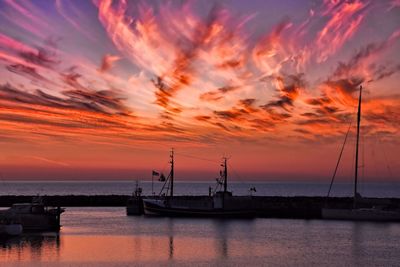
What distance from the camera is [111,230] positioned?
7388 centimetres

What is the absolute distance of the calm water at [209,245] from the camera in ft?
157

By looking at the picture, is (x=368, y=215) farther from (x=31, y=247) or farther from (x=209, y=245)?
(x=31, y=247)

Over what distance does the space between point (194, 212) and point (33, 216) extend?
112 feet

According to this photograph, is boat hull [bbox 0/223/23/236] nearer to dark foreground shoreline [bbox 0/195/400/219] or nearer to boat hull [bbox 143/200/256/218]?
dark foreground shoreline [bbox 0/195/400/219]

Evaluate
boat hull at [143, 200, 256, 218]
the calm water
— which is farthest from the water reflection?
boat hull at [143, 200, 256, 218]

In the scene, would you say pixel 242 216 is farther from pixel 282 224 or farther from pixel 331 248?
pixel 331 248

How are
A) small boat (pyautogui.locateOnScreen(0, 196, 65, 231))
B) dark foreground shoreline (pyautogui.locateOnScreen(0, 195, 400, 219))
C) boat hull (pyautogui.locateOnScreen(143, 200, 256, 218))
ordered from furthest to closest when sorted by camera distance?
dark foreground shoreline (pyautogui.locateOnScreen(0, 195, 400, 219)) < boat hull (pyautogui.locateOnScreen(143, 200, 256, 218)) < small boat (pyautogui.locateOnScreen(0, 196, 65, 231))

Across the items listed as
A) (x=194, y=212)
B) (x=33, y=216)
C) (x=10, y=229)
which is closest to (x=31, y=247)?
(x=10, y=229)

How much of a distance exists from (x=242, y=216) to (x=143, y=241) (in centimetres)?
3450

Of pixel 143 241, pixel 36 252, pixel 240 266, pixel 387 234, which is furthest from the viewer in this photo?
pixel 387 234

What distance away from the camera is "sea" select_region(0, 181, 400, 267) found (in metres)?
47.9

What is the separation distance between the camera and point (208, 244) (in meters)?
59.4

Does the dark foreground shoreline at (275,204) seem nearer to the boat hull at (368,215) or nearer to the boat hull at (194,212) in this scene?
the boat hull at (194,212)

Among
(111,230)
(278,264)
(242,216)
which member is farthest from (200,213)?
(278,264)
